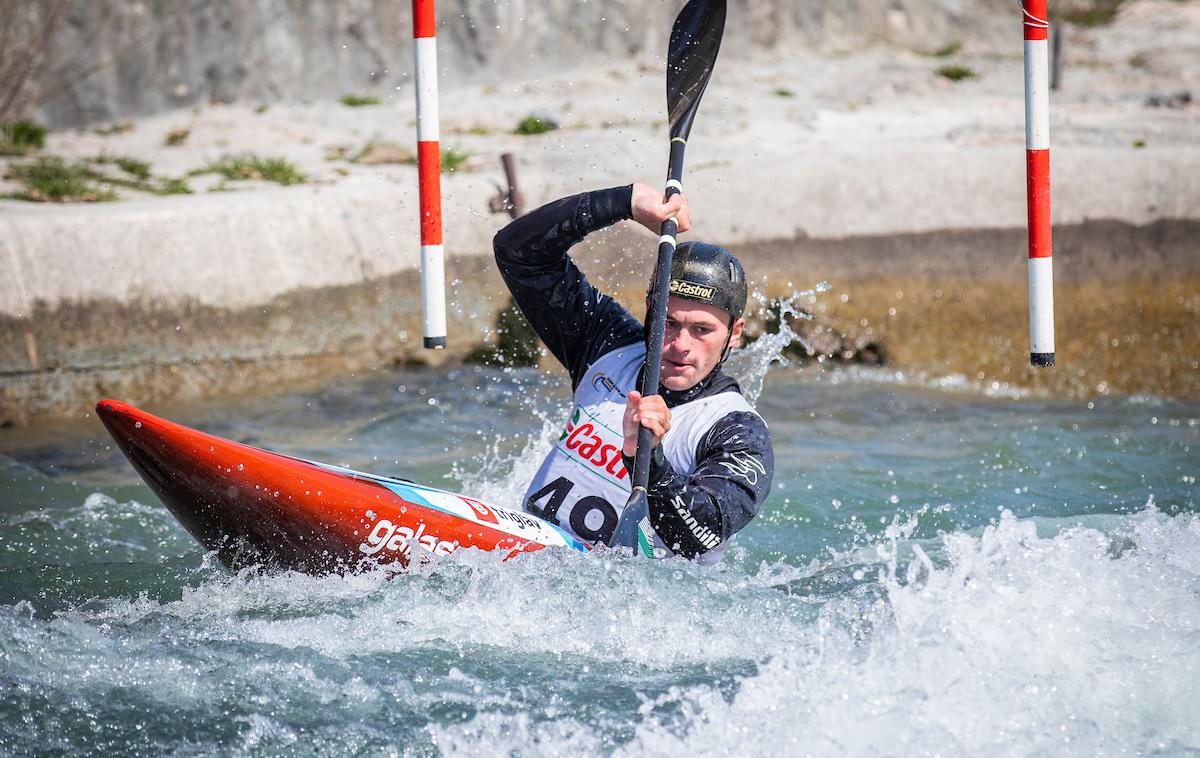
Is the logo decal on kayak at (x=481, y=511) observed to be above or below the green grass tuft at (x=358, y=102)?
below

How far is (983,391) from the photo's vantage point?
7289 millimetres

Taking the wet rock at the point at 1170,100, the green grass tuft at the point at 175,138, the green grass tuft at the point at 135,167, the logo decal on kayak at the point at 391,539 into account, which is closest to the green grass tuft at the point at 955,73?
the wet rock at the point at 1170,100

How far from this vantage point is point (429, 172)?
400cm

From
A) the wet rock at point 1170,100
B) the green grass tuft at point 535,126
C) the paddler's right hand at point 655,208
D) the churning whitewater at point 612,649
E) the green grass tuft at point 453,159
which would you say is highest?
the paddler's right hand at point 655,208

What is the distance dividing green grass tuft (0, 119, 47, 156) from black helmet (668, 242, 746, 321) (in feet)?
19.5

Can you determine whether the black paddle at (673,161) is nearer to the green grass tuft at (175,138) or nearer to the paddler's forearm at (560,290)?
the paddler's forearm at (560,290)

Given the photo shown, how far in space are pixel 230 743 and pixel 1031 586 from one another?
215 centimetres

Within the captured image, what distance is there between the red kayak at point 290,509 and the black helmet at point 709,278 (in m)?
0.82

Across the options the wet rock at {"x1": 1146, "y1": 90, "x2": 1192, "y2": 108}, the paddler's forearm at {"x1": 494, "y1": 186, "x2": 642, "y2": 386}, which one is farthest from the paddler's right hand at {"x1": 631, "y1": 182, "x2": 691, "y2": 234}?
the wet rock at {"x1": 1146, "y1": 90, "x2": 1192, "y2": 108}

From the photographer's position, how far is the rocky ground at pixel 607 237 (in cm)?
648

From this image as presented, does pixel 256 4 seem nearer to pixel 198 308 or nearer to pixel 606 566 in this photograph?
pixel 198 308

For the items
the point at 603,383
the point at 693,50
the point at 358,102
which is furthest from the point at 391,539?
the point at 358,102

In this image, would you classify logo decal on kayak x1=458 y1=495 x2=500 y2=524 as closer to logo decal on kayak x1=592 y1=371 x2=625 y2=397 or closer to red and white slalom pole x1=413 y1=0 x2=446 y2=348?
logo decal on kayak x1=592 y1=371 x2=625 y2=397

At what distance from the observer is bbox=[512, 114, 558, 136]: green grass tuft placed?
8672mm
